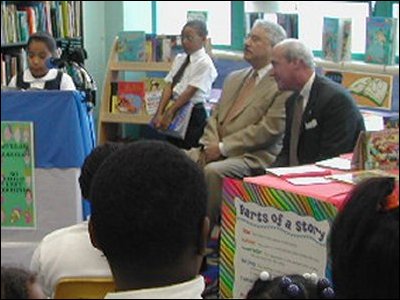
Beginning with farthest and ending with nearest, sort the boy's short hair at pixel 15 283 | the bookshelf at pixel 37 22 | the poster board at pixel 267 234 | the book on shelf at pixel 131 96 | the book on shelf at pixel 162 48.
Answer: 1. the book on shelf at pixel 162 48
2. the book on shelf at pixel 131 96
3. the poster board at pixel 267 234
4. the bookshelf at pixel 37 22
5. the boy's short hair at pixel 15 283

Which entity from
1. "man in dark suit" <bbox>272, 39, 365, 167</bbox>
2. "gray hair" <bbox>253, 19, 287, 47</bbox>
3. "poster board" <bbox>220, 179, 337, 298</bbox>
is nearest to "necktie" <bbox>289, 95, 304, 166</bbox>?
"man in dark suit" <bbox>272, 39, 365, 167</bbox>

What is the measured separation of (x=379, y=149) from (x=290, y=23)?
234 centimetres

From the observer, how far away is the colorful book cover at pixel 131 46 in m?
4.02

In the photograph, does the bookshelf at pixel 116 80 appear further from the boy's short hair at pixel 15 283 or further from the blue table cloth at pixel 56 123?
the boy's short hair at pixel 15 283

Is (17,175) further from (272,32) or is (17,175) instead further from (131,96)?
(131,96)

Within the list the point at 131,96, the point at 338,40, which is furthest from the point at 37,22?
the point at 338,40

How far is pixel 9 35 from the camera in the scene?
83.9 inches

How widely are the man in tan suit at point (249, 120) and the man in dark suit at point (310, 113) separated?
0.13 meters

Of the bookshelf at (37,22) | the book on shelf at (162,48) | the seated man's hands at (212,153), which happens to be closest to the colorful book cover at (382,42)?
the book on shelf at (162,48)

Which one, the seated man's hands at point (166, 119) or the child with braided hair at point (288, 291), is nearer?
the child with braided hair at point (288, 291)

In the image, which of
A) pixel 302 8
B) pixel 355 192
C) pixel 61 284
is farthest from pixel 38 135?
pixel 302 8

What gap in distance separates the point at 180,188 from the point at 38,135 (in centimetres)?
62

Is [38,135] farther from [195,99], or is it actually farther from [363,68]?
[363,68]

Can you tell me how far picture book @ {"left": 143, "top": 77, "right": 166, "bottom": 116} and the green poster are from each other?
2.32 meters
